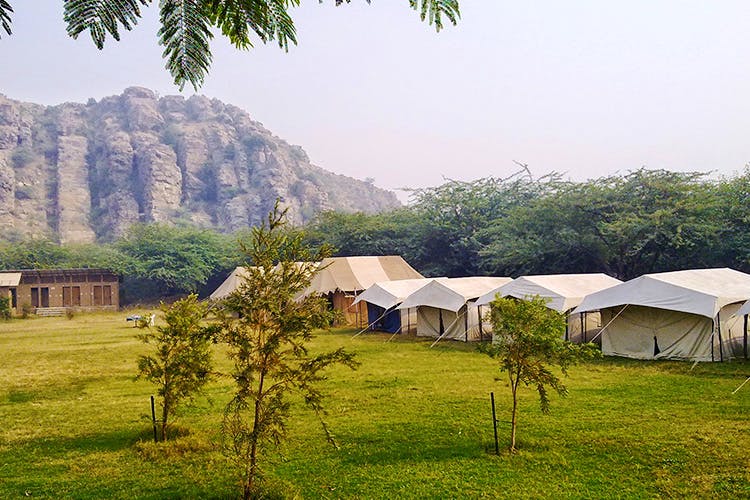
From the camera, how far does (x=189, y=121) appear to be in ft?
364

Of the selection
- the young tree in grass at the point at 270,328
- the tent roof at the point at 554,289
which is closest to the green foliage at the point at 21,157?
the tent roof at the point at 554,289

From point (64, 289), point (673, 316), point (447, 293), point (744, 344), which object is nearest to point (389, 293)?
point (447, 293)

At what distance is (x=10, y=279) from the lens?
109 ft

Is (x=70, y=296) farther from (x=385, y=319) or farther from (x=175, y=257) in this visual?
(x=385, y=319)

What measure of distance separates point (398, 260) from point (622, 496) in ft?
65.6

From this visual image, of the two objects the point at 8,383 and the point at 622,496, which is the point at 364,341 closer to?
the point at 8,383

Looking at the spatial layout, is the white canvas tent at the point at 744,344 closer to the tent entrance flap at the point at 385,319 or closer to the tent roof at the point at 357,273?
the tent entrance flap at the point at 385,319

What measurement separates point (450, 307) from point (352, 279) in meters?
6.85

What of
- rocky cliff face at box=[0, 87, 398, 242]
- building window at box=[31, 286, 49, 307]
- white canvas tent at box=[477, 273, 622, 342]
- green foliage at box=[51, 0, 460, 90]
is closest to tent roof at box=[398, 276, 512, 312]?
white canvas tent at box=[477, 273, 622, 342]

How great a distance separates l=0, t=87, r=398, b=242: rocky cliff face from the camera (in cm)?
7788

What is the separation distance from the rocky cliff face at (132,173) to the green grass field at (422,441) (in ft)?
220

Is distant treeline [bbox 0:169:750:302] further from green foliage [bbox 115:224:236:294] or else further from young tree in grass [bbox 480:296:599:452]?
young tree in grass [bbox 480:296:599:452]

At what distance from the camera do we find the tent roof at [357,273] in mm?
21578

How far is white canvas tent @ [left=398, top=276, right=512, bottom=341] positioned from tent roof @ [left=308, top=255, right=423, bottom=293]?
4725 mm
